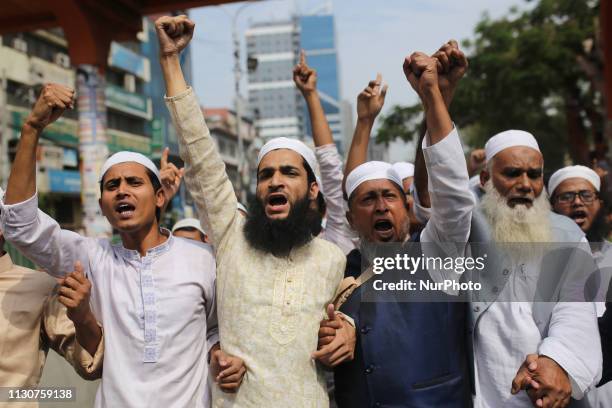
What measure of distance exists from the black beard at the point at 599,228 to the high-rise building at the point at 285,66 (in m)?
115

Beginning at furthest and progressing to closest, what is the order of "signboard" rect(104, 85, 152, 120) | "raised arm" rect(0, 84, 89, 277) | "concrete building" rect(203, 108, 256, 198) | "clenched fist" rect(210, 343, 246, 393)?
"concrete building" rect(203, 108, 256, 198)
"signboard" rect(104, 85, 152, 120)
"raised arm" rect(0, 84, 89, 277)
"clenched fist" rect(210, 343, 246, 393)

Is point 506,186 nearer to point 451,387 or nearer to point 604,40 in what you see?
point 451,387

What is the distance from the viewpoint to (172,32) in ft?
8.61

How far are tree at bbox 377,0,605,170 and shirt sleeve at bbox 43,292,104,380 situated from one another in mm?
16962

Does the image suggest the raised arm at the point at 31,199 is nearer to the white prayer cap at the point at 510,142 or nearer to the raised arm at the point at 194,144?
the raised arm at the point at 194,144

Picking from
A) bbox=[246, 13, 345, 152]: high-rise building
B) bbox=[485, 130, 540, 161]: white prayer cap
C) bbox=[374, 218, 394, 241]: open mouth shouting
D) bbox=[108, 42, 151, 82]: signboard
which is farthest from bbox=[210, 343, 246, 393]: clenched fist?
bbox=[246, 13, 345, 152]: high-rise building

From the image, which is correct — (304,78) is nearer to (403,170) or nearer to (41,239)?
(403,170)

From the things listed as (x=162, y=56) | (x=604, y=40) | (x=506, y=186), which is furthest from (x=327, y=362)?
(x=604, y=40)

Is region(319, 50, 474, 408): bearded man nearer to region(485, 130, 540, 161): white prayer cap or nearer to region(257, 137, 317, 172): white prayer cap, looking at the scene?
region(257, 137, 317, 172): white prayer cap

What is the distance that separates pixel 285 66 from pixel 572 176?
12080 cm

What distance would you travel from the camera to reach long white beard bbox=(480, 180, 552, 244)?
2664 millimetres

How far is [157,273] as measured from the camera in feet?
8.46

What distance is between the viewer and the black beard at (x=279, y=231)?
2.58 metres

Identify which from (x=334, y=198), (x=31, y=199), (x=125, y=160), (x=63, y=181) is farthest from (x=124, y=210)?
(x=63, y=181)
